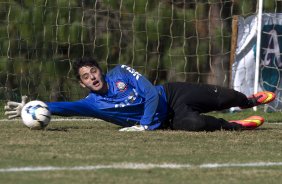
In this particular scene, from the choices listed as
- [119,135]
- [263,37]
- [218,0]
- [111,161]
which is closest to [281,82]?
[263,37]

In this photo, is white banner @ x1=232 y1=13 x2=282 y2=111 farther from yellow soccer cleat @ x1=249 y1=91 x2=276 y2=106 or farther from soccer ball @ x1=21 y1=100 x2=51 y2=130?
soccer ball @ x1=21 y1=100 x2=51 y2=130

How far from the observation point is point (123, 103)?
9.22 meters

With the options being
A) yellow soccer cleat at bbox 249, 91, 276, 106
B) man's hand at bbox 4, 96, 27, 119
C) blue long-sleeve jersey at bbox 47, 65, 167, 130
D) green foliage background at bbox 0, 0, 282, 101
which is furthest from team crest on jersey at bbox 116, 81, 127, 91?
green foliage background at bbox 0, 0, 282, 101

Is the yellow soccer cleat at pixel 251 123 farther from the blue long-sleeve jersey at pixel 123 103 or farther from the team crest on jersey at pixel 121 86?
the team crest on jersey at pixel 121 86

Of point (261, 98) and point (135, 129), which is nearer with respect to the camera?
point (135, 129)

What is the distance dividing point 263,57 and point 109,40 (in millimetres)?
2897

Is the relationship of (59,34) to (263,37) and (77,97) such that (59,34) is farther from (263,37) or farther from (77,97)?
(263,37)

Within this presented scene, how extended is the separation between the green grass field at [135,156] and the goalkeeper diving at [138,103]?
0.19 metres

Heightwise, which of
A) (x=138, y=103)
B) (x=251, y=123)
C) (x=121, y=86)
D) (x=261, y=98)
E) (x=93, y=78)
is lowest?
(x=251, y=123)

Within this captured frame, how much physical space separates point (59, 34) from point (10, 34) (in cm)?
85

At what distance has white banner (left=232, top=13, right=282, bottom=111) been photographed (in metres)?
13.7

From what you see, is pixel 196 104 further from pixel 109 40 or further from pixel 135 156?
pixel 109 40

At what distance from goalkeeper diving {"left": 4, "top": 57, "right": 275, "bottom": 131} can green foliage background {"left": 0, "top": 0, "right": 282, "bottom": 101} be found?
17.0 ft

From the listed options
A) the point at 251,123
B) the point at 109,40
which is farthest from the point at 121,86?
the point at 109,40
